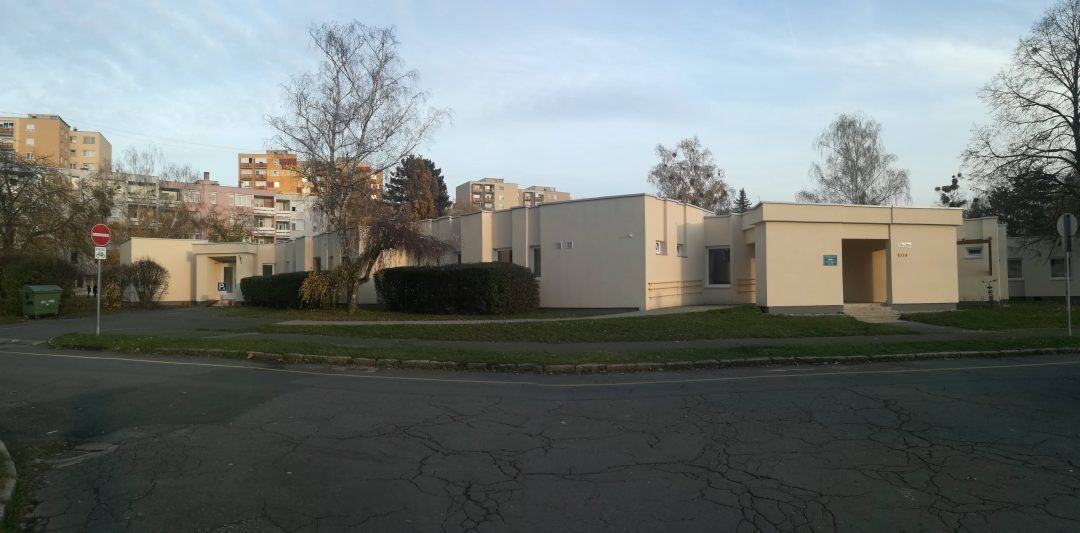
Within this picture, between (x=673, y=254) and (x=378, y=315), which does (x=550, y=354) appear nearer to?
(x=378, y=315)

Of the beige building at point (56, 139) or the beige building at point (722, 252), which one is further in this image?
the beige building at point (56, 139)

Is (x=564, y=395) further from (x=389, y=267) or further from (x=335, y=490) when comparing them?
(x=389, y=267)

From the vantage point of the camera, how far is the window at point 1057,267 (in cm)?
3241

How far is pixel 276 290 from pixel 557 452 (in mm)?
26338

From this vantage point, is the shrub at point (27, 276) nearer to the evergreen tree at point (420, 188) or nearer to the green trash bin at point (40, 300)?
the green trash bin at point (40, 300)

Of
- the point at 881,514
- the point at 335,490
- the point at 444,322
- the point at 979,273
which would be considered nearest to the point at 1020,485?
the point at 881,514

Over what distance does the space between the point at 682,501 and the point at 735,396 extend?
14.4 ft

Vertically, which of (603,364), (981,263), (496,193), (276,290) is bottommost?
(603,364)

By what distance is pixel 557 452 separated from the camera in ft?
20.1

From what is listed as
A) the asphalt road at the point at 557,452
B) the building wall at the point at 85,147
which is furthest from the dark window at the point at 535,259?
the building wall at the point at 85,147

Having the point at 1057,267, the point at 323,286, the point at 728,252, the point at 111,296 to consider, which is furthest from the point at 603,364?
the point at 1057,267

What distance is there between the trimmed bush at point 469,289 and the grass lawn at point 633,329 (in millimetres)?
4055

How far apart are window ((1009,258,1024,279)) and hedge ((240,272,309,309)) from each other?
35.3 m

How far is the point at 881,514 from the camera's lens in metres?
4.43
